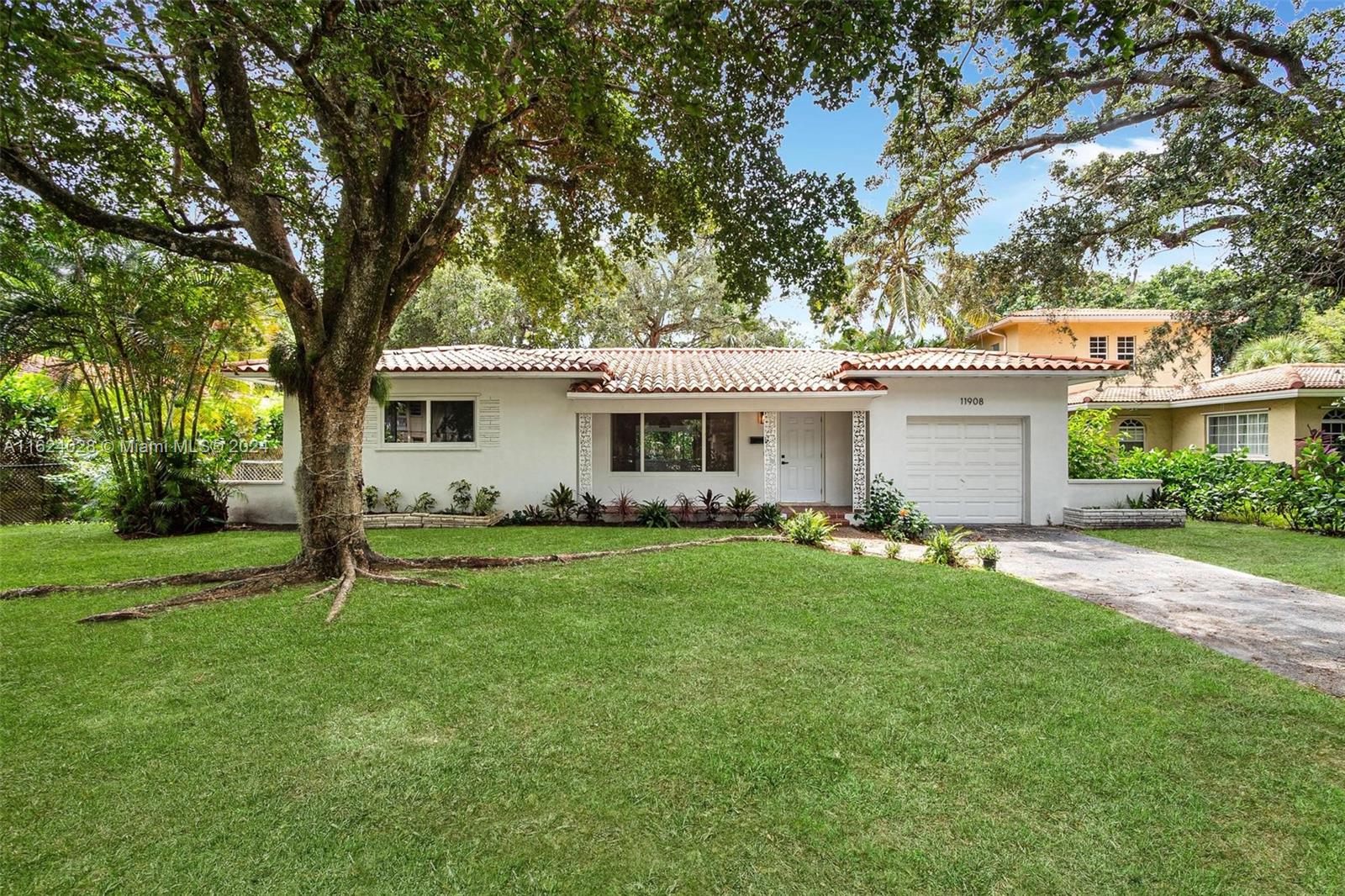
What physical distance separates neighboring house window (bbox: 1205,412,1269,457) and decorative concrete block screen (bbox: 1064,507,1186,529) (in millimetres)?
6466

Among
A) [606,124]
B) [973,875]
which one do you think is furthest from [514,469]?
[973,875]

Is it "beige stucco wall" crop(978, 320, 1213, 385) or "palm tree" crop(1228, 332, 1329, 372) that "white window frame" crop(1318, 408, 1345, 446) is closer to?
"palm tree" crop(1228, 332, 1329, 372)

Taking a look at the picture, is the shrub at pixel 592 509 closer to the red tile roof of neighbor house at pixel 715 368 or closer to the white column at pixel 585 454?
the white column at pixel 585 454

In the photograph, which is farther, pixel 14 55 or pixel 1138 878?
pixel 14 55

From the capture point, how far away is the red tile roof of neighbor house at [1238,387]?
15.4m

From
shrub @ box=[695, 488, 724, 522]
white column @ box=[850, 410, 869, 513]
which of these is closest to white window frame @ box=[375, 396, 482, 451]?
shrub @ box=[695, 488, 724, 522]

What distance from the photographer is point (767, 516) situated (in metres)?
12.5

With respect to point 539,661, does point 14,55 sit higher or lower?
higher

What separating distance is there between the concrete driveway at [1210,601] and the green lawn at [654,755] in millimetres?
566

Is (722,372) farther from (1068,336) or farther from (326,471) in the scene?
(1068,336)

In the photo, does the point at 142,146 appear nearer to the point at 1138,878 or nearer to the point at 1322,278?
the point at 1138,878

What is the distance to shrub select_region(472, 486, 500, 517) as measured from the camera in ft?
42.2

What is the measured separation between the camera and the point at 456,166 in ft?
23.5

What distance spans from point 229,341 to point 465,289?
1387 cm
